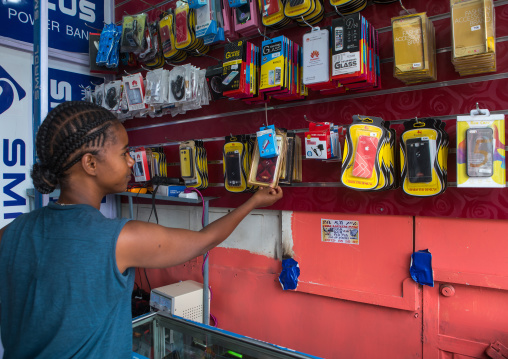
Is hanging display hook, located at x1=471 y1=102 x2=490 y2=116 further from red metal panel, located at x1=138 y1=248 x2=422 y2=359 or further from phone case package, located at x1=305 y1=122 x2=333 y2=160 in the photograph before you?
red metal panel, located at x1=138 y1=248 x2=422 y2=359

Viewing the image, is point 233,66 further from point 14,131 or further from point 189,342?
point 14,131

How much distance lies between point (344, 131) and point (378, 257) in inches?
26.9

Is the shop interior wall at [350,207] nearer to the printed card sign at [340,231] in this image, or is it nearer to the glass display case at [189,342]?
the printed card sign at [340,231]

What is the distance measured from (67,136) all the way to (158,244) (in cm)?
37

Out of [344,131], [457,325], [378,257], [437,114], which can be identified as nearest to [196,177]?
[344,131]

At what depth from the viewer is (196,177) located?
249 centimetres

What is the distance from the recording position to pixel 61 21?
3166mm

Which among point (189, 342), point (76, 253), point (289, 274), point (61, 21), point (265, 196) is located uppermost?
point (61, 21)

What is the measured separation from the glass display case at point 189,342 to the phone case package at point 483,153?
0.97 meters

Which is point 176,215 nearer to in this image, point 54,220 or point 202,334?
point 202,334

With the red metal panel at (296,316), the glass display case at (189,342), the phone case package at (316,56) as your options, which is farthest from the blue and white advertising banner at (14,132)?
the phone case package at (316,56)

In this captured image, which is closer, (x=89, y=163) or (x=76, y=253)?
(x=76, y=253)

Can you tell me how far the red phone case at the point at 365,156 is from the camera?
1674 mm

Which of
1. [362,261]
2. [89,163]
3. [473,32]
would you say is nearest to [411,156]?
[473,32]
